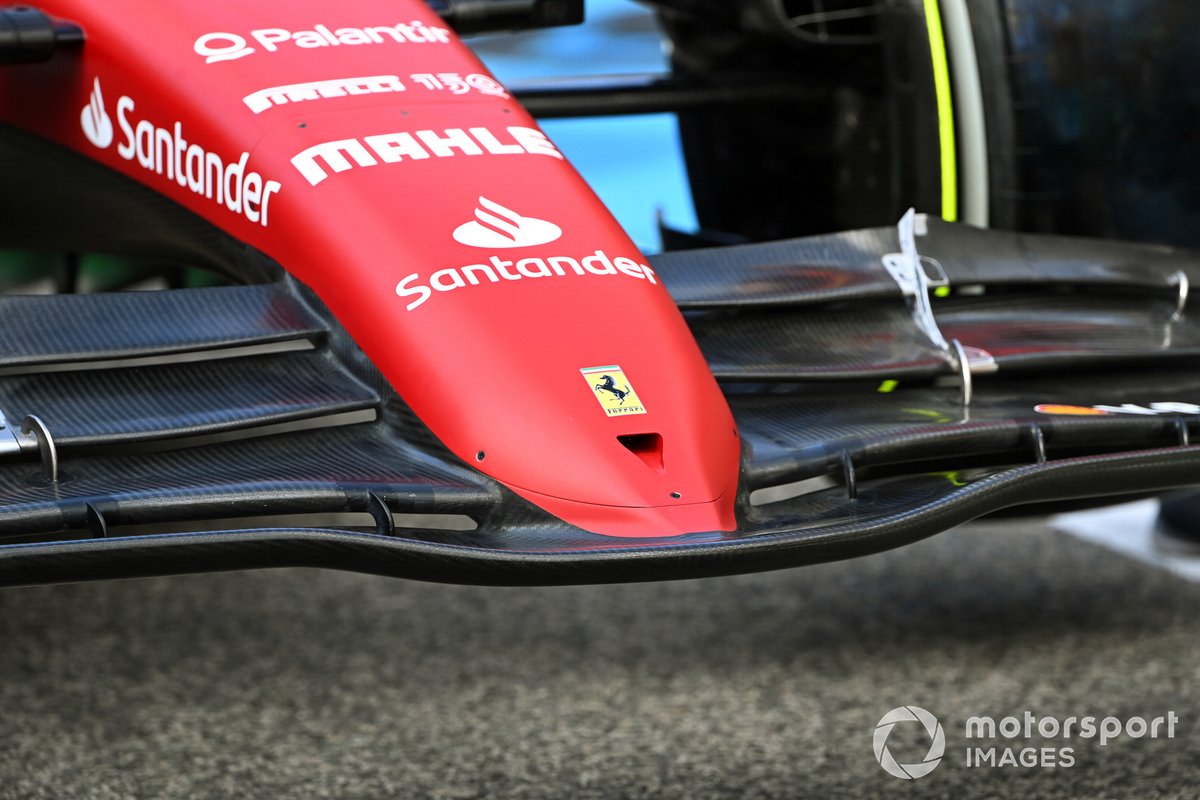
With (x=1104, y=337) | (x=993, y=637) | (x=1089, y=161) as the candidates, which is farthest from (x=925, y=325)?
(x=993, y=637)

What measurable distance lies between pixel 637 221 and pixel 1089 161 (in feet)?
3.38

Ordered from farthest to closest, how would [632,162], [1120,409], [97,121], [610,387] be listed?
[632,162]
[97,121]
[1120,409]
[610,387]

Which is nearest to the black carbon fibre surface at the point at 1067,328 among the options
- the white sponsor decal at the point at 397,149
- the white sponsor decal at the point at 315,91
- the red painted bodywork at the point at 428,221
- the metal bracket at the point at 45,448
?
the red painted bodywork at the point at 428,221

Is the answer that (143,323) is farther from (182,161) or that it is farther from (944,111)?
(944,111)

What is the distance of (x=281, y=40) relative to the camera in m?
2.14

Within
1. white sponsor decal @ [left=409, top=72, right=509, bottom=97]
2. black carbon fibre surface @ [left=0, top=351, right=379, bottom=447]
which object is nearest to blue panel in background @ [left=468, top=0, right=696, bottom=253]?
white sponsor decal @ [left=409, top=72, right=509, bottom=97]

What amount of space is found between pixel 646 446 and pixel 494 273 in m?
0.27

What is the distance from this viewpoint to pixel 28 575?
4.99 feet

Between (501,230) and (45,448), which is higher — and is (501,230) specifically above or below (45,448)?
above

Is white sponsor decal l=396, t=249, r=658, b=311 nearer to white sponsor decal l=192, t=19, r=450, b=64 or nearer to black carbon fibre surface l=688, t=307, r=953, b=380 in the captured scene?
black carbon fibre surface l=688, t=307, r=953, b=380

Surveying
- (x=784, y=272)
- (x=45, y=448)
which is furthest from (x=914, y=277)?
(x=45, y=448)

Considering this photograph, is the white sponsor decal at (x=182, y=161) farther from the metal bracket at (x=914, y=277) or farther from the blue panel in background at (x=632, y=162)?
the blue panel in background at (x=632, y=162)

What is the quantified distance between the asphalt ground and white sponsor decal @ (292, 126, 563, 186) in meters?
0.78

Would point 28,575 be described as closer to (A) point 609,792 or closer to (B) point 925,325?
(A) point 609,792
